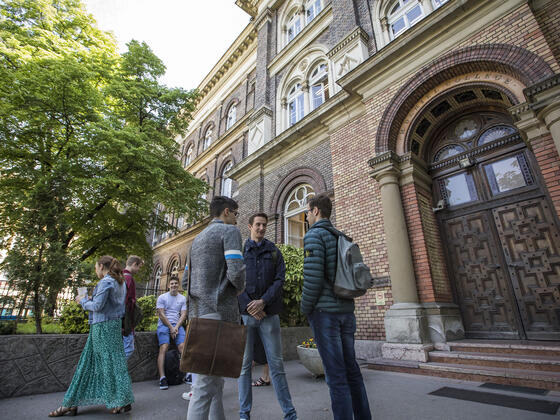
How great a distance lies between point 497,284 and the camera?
18.5 ft

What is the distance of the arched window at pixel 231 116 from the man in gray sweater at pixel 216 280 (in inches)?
648

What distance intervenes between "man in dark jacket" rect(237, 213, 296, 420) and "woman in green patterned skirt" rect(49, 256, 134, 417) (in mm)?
1509

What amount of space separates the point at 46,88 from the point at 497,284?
42.9 ft

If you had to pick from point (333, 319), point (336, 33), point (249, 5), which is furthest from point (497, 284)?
point (249, 5)

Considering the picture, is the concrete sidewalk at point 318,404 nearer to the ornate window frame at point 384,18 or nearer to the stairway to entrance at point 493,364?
the stairway to entrance at point 493,364

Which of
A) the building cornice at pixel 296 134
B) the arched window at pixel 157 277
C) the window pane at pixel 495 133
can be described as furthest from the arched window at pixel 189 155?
the window pane at pixel 495 133

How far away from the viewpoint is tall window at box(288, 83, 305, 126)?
38.3 ft

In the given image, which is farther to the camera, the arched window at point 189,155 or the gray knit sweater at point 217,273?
the arched window at point 189,155

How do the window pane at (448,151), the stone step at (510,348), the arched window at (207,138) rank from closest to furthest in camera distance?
the stone step at (510,348), the window pane at (448,151), the arched window at (207,138)

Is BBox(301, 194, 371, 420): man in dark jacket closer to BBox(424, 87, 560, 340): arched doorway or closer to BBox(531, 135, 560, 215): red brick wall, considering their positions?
BBox(531, 135, 560, 215): red brick wall

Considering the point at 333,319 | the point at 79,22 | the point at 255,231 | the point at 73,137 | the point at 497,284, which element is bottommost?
the point at 333,319

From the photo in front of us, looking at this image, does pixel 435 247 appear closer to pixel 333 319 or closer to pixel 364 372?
pixel 364 372

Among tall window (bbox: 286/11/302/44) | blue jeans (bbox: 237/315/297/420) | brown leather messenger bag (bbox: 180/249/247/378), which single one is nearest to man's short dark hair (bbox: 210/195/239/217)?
brown leather messenger bag (bbox: 180/249/247/378)

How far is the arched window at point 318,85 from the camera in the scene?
10664 millimetres
